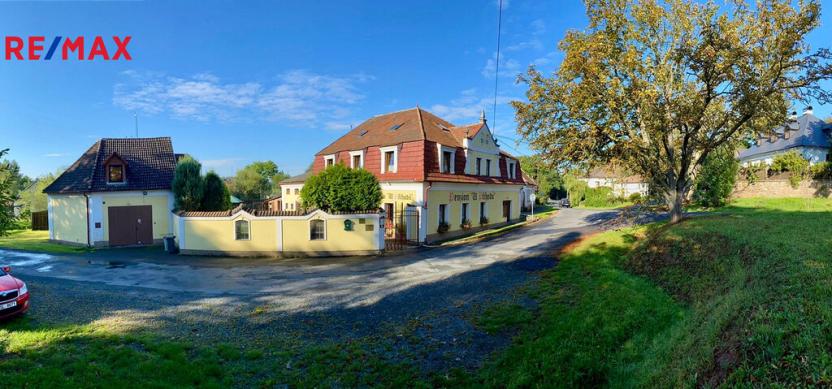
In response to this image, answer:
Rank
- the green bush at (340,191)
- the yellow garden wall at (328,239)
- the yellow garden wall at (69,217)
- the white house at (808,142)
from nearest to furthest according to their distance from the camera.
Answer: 1. the yellow garden wall at (328,239)
2. the green bush at (340,191)
3. the yellow garden wall at (69,217)
4. the white house at (808,142)

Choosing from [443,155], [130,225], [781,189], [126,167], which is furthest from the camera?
[781,189]

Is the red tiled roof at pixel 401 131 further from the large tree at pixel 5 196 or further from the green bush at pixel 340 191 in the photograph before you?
the large tree at pixel 5 196

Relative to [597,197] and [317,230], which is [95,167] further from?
[597,197]

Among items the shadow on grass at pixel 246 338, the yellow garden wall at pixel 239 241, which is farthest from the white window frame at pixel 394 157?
the shadow on grass at pixel 246 338

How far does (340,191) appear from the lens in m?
17.3

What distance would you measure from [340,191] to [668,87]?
14285 millimetres

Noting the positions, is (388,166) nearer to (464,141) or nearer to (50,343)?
(464,141)

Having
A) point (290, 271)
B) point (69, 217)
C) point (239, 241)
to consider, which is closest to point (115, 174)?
point (69, 217)

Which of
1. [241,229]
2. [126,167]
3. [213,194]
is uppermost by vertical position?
[126,167]

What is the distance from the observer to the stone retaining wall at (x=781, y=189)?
1000 inches

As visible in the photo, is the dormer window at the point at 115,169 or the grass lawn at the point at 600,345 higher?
the dormer window at the point at 115,169

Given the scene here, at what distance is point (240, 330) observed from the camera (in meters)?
7.57

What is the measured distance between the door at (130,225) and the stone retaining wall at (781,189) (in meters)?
42.9

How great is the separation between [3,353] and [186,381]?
3.76 metres
